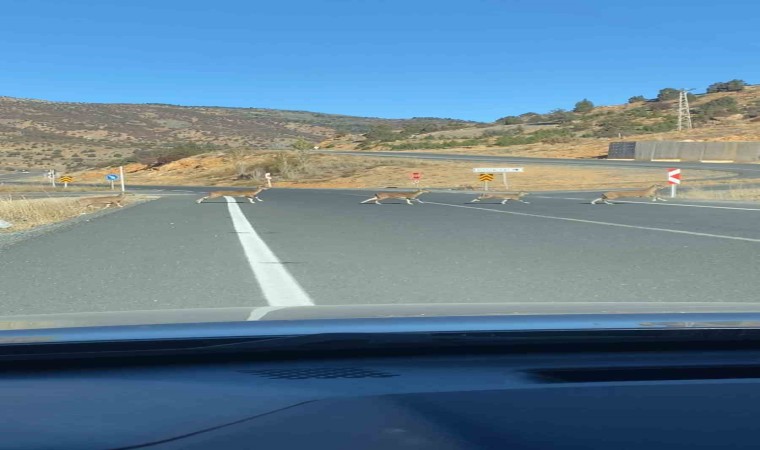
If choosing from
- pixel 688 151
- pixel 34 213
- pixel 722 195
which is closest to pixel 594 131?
pixel 688 151

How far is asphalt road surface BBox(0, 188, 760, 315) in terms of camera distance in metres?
8.75

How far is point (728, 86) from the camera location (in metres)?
121

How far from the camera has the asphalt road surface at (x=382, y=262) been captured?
8750 mm

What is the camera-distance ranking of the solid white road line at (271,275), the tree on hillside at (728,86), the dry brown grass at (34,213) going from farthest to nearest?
the tree on hillside at (728,86), the dry brown grass at (34,213), the solid white road line at (271,275)

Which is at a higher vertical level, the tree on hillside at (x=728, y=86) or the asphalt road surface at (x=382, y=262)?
the tree on hillside at (x=728, y=86)

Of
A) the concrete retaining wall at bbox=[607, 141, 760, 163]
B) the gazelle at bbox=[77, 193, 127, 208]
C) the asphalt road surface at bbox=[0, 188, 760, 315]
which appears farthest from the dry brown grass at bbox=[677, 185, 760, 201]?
the concrete retaining wall at bbox=[607, 141, 760, 163]

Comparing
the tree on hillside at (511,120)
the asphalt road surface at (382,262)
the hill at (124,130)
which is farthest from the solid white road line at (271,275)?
the tree on hillside at (511,120)

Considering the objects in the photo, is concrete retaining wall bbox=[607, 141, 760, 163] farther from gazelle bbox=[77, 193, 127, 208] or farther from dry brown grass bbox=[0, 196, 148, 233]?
Result: dry brown grass bbox=[0, 196, 148, 233]

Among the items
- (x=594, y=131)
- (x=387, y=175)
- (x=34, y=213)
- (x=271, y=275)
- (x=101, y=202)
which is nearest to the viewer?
(x=271, y=275)

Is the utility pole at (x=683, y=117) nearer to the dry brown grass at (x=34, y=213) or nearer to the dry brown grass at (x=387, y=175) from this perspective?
the dry brown grass at (x=387, y=175)

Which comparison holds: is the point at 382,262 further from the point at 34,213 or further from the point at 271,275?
the point at 34,213

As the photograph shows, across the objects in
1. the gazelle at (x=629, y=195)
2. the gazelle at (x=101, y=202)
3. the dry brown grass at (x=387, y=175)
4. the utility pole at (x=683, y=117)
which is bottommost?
the dry brown grass at (x=387, y=175)

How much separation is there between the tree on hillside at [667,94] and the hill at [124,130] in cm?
3170

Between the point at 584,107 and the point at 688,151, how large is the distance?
206ft
